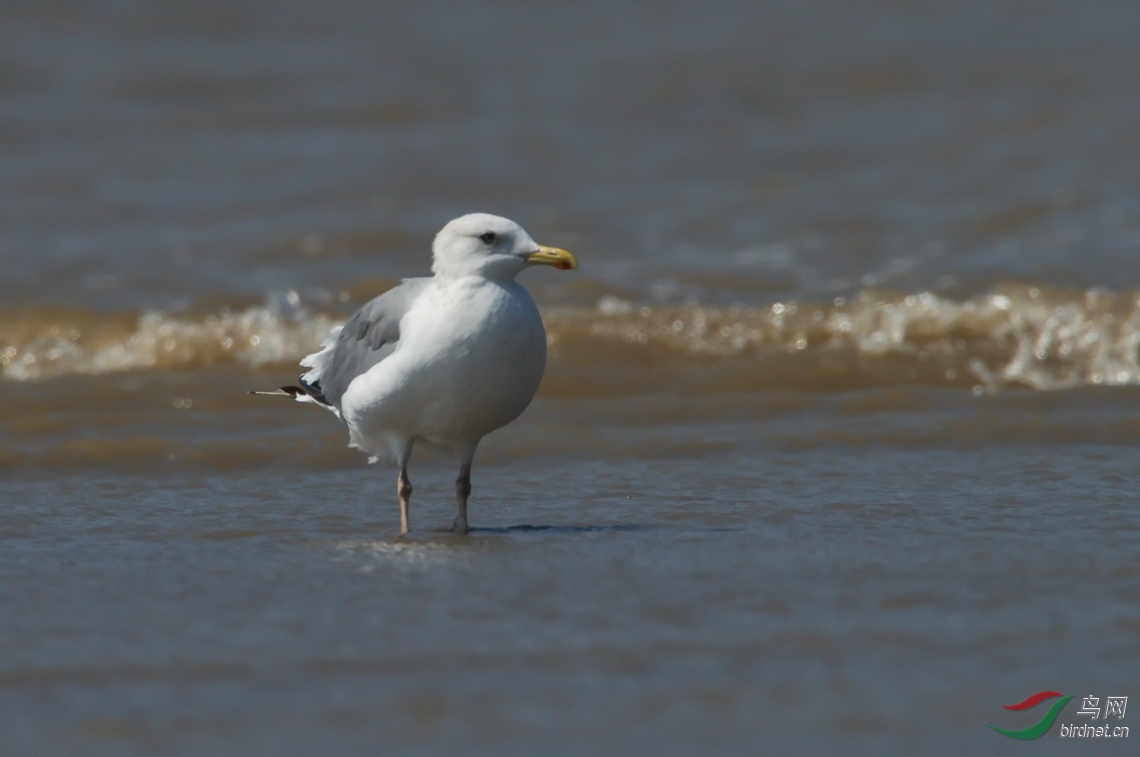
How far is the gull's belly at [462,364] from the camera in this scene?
4.84 metres

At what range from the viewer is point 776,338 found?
871 centimetres

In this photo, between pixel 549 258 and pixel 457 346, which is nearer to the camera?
pixel 457 346

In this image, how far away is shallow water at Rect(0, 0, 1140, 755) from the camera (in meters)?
3.68

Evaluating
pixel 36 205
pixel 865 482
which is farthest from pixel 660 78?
pixel 865 482

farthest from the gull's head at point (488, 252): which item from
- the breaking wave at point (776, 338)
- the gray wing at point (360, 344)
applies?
the breaking wave at point (776, 338)

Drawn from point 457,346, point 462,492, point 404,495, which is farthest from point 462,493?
point 457,346

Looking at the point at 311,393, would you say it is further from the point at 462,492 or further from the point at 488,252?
the point at 488,252

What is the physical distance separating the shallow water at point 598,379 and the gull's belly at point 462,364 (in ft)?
1.51

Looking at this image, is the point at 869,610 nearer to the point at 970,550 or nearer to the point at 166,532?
the point at 970,550

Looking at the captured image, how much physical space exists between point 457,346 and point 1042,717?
218 centimetres

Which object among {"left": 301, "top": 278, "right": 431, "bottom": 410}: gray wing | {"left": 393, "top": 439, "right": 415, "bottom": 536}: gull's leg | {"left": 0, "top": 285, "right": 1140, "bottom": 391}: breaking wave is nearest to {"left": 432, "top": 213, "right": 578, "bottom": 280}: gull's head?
{"left": 301, "top": 278, "right": 431, "bottom": 410}: gray wing

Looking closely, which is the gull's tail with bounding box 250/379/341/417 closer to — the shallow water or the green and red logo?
the shallow water

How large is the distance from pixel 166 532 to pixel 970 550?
2.80m

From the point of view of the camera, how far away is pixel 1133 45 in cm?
1443
